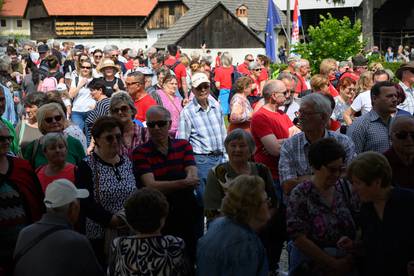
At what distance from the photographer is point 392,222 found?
4461 millimetres

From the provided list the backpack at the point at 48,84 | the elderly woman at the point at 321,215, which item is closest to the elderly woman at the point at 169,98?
the backpack at the point at 48,84

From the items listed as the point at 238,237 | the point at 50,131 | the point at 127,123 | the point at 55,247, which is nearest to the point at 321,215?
the point at 238,237

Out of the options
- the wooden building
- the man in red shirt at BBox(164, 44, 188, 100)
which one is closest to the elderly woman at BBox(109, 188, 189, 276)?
the man in red shirt at BBox(164, 44, 188, 100)

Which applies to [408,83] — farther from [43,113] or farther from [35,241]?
[35,241]

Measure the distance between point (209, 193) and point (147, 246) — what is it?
130 cm

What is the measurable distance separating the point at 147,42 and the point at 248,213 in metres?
74.4

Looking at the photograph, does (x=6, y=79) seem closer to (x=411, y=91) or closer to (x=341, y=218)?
(x=411, y=91)

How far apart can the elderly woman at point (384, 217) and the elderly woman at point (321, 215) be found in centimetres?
25

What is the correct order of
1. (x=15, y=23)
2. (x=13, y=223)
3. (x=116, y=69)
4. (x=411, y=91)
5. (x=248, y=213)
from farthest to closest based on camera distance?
(x=15, y=23) < (x=116, y=69) < (x=411, y=91) < (x=13, y=223) < (x=248, y=213)

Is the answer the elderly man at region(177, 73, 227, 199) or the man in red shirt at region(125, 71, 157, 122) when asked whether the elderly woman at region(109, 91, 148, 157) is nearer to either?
the elderly man at region(177, 73, 227, 199)

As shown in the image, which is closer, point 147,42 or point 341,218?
point 341,218

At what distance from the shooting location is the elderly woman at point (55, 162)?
237 inches

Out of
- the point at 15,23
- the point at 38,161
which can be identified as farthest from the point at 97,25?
the point at 38,161

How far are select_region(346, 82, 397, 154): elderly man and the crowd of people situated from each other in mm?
13
